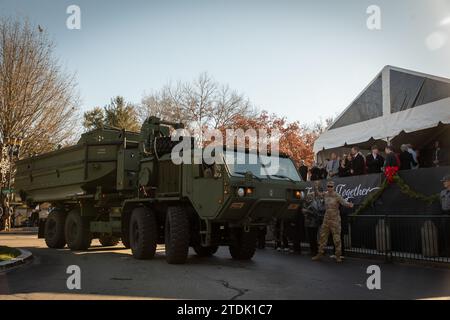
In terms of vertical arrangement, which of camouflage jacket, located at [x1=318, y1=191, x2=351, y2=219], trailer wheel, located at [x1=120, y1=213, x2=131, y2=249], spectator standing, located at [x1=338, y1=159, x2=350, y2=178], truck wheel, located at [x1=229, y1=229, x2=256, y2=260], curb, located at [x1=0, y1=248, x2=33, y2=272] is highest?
spectator standing, located at [x1=338, y1=159, x2=350, y2=178]

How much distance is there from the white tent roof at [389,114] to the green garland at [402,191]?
2625mm

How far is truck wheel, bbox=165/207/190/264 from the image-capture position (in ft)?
31.4

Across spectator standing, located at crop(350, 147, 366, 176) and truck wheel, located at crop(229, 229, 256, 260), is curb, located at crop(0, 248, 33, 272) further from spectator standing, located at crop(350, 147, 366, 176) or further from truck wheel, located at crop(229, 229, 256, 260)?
spectator standing, located at crop(350, 147, 366, 176)

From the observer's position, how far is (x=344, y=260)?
11359 mm

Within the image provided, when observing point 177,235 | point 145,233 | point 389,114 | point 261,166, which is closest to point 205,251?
point 145,233

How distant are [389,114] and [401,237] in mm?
5139

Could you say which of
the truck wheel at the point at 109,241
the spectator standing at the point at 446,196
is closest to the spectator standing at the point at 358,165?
the spectator standing at the point at 446,196

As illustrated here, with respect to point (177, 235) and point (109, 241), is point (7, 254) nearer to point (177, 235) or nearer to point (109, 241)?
point (177, 235)

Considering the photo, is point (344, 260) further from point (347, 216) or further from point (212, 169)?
point (212, 169)

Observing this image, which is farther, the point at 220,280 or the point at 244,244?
the point at 244,244

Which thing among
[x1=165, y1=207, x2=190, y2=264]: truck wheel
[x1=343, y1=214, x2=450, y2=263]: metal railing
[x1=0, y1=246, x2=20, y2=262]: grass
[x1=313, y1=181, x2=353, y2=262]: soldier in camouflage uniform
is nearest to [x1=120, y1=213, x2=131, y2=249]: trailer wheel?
[x1=165, y1=207, x2=190, y2=264]: truck wheel

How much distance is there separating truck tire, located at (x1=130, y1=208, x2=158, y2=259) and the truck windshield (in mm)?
2625

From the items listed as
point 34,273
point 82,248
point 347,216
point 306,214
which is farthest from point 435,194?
point 82,248

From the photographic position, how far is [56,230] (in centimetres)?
1472
